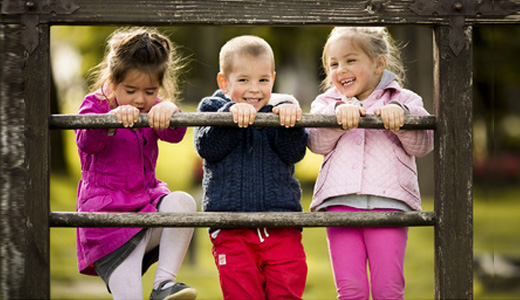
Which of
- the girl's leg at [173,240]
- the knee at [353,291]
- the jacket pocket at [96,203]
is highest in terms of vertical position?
the jacket pocket at [96,203]

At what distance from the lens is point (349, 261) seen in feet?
10.6

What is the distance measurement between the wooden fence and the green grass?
16.3ft

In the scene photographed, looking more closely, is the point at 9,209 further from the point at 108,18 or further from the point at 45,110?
the point at 108,18

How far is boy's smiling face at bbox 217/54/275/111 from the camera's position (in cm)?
321

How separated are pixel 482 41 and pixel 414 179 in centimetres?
948

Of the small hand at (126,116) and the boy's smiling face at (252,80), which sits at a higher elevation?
the boy's smiling face at (252,80)

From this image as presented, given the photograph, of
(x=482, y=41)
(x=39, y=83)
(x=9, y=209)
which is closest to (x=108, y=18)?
(x=39, y=83)

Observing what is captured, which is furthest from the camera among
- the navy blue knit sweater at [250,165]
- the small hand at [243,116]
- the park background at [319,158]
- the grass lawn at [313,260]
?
the park background at [319,158]

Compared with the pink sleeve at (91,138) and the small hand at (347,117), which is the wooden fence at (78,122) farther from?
the pink sleeve at (91,138)

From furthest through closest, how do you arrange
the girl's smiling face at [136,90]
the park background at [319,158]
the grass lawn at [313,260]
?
the park background at [319,158], the grass lawn at [313,260], the girl's smiling face at [136,90]

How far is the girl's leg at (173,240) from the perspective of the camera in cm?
315

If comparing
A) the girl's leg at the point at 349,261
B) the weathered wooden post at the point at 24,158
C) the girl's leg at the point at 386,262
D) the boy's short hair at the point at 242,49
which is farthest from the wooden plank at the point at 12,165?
the girl's leg at the point at 386,262

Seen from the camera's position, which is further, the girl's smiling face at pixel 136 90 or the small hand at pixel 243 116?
the girl's smiling face at pixel 136 90

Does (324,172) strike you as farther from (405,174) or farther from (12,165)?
(12,165)
